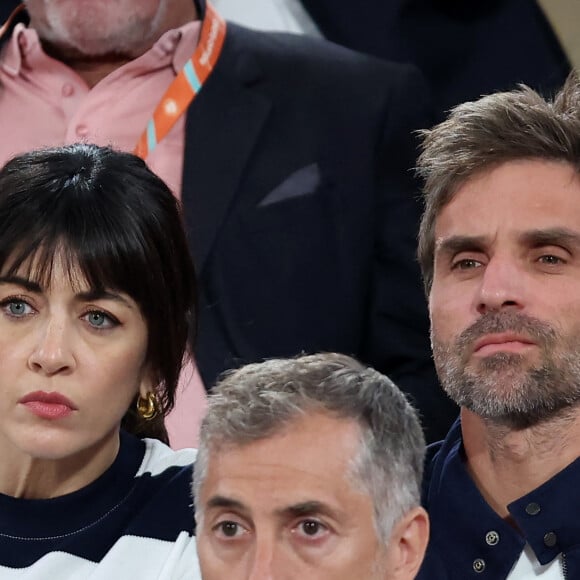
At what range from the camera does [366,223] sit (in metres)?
2.47

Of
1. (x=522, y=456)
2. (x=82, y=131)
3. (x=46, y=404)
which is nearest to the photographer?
(x=46, y=404)

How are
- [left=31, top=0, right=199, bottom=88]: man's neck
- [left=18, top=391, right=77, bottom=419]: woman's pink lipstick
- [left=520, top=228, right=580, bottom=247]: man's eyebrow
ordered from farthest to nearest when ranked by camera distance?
[left=31, top=0, right=199, bottom=88]: man's neck, [left=520, top=228, right=580, bottom=247]: man's eyebrow, [left=18, top=391, right=77, bottom=419]: woman's pink lipstick

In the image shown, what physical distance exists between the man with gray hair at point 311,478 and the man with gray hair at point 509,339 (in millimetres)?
244

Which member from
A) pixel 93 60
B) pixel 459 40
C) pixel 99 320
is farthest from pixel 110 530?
pixel 459 40

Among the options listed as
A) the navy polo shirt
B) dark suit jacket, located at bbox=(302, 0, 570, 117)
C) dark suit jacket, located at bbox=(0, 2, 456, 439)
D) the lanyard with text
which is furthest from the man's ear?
dark suit jacket, located at bbox=(302, 0, 570, 117)

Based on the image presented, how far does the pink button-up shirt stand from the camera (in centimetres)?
246

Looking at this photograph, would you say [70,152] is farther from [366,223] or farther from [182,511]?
[366,223]

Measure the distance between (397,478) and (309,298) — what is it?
91cm

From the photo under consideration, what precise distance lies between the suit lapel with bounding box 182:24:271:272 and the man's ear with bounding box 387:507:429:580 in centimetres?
95

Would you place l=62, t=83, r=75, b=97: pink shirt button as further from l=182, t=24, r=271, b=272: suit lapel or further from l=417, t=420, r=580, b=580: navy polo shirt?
l=417, t=420, r=580, b=580: navy polo shirt

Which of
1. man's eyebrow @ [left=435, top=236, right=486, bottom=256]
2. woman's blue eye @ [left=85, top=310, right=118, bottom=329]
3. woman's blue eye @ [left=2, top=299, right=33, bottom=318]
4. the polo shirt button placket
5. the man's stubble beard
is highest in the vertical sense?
woman's blue eye @ [left=2, top=299, right=33, bottom=318]

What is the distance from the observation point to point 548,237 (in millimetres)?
1835

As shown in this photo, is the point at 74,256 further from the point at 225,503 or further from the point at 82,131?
the point at 82,131

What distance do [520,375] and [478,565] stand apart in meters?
0.25
